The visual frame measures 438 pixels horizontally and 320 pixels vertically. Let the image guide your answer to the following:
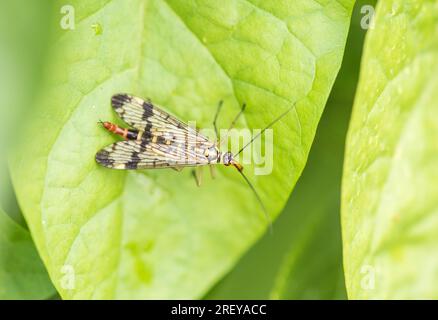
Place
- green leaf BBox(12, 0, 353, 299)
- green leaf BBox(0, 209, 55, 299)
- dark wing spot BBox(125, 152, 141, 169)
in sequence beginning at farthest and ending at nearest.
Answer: dark wing spot BBox(125, 152, 141, 169) < green leaf BBox(0, 209, 55, 299) < green leaf BBox(12, 0, 353, 299)

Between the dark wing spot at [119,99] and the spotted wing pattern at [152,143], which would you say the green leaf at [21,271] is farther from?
the dark wing spot at [119,99]

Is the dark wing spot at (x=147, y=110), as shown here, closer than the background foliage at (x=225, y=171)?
→ No

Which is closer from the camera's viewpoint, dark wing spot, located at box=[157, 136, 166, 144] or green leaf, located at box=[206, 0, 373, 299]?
green leaf, located at box=[206, 0, 373, 299]

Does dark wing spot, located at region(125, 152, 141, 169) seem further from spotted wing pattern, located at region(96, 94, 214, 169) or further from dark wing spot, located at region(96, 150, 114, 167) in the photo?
dark wing spot, located at region(96, 150, 114, 167)

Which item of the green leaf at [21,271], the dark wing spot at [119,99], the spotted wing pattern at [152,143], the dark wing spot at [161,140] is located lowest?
the green leaf at [21,271]

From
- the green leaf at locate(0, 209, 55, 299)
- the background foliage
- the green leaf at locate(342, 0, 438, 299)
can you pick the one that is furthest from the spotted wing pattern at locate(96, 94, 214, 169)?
the green leaf at locate(342, 0, 438, 299)

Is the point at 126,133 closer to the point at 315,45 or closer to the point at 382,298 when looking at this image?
the point at 315,45

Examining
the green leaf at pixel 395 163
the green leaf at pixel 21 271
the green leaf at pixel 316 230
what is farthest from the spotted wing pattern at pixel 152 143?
the green leaf at pixel 395 163
